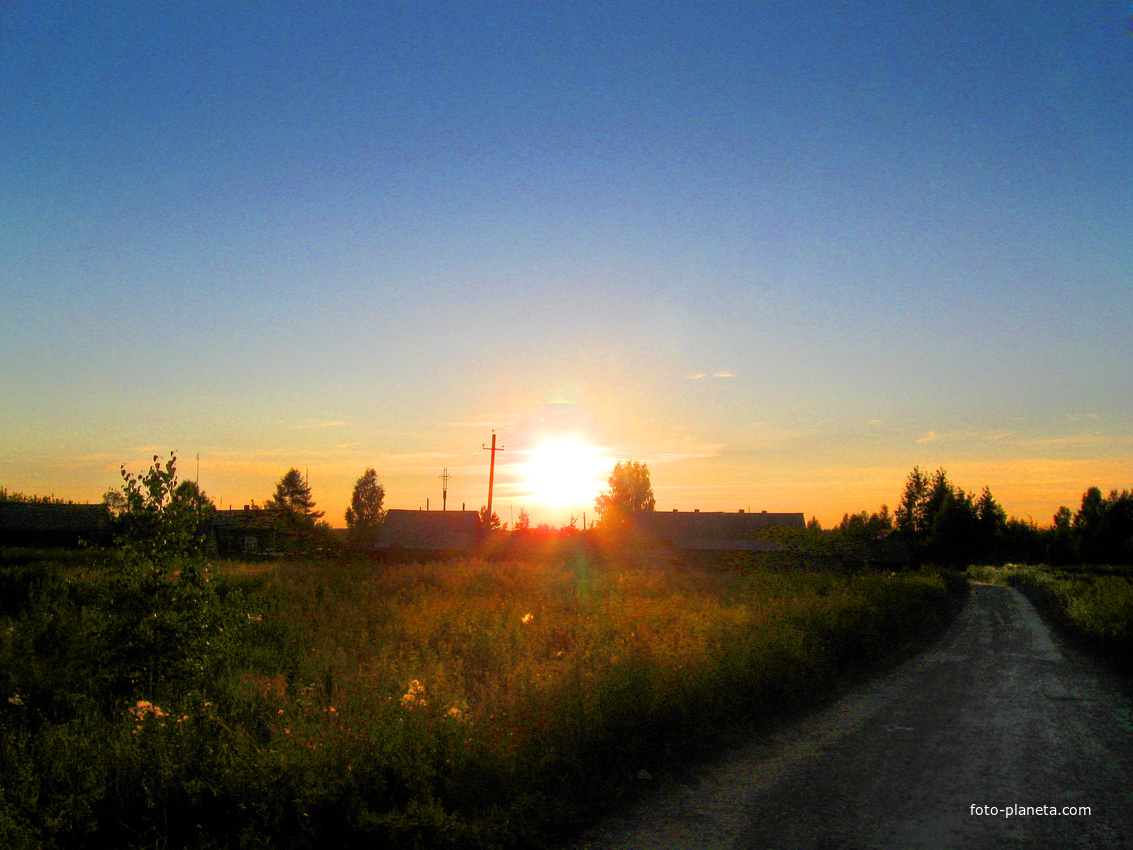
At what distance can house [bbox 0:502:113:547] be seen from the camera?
2029 inches

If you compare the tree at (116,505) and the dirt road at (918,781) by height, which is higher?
the tree at (116,505)

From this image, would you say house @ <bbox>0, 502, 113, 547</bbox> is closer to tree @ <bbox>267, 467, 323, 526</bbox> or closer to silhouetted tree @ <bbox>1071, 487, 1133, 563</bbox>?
tree @ <bbox>267, 467, 323, 526</bbox>

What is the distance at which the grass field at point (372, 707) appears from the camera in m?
5.18

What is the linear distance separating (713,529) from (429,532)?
23.2 metres

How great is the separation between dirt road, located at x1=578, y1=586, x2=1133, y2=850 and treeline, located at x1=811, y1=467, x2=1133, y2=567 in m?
68.6

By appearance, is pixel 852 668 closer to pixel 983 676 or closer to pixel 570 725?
pixel 983 676

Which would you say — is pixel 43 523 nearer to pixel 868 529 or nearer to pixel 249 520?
pixel 249 520

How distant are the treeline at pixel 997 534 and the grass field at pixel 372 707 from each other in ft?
223

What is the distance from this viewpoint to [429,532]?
164ft

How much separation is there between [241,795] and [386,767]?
1.08 meters

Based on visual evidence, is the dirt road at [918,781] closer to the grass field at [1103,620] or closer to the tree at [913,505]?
the grass field at [1103,620]

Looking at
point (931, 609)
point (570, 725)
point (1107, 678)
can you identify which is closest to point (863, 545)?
point (931, 609)

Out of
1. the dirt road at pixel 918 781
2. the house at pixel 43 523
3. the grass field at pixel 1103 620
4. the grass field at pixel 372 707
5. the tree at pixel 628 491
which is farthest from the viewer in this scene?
the tree at pixel 628 491

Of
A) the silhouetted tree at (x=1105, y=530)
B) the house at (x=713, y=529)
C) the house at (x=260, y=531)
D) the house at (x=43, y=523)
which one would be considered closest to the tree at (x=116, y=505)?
the house at (x=713, y=529)
